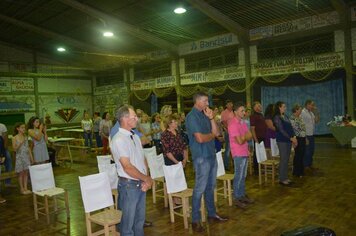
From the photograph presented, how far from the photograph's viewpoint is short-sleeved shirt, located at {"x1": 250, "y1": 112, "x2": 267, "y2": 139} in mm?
6121

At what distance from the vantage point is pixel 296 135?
5.69 metres

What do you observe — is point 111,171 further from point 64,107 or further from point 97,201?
point 64,107

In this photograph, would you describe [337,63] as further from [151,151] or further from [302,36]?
[151,151]

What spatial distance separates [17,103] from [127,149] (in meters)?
14.7

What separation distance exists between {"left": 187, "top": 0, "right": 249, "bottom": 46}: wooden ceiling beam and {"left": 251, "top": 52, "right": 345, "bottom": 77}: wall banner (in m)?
0.98

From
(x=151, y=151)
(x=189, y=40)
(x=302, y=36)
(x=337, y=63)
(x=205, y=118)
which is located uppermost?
(x=189, y=40)

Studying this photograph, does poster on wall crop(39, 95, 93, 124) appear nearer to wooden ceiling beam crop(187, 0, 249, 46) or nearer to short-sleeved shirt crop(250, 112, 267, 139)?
wooden ceiling beam crop(187, 0, 249, 46)

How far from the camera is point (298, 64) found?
32.1 feet

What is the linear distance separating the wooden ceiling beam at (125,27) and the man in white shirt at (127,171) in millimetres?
8327

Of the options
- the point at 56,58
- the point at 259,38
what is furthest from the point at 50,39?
the point at 259,38

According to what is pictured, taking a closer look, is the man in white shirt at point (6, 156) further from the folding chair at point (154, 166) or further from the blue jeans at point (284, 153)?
the blue jeans at point (284, 153)

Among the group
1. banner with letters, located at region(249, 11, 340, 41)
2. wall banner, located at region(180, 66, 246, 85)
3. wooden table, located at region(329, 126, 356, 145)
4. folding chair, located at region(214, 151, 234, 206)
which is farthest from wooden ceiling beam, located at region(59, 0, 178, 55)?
folding chair, located at region(214, 151, 234, 206)

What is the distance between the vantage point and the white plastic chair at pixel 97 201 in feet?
9.96

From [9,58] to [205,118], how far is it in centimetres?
1485
